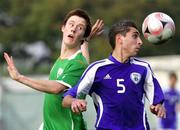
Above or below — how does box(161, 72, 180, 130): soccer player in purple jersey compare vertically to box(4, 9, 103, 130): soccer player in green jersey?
below

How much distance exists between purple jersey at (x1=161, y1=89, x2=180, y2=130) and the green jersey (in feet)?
34.2

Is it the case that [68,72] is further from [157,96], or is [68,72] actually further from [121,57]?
[157,96]

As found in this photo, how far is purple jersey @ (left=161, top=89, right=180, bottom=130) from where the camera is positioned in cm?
1903

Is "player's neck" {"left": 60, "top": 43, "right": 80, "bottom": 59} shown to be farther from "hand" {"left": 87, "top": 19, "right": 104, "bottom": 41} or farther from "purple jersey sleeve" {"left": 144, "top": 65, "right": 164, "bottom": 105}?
"purple jersey sleeve" {"left": 144, "top": 65, "right": 164, "bottom": 105}

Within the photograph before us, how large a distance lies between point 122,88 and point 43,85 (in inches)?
33.2

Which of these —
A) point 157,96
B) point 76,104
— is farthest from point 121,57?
point 76,104

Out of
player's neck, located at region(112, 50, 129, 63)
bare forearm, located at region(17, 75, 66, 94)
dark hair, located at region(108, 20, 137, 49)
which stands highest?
dark hair, located at region(108, 20, 137, 49)

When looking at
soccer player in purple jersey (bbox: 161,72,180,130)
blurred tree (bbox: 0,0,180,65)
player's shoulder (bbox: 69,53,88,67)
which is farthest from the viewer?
blurred tree (bbox: 0,0,180,65)

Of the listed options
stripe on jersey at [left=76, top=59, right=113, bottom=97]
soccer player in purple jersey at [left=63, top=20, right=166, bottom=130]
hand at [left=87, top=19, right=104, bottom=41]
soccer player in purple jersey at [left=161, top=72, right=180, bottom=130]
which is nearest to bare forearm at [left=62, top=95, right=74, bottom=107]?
soccer player in purple jersey at [left=63, top=20, right=166, bottom=130]

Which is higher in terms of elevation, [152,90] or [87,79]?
[87,79]

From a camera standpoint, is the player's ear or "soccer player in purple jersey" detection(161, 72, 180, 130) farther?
"soccer player in purple jersey" detection(161, 72, 180, 130)

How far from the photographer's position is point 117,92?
7.95 metres

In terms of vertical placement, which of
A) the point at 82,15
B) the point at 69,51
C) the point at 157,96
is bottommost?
the point at 157,96

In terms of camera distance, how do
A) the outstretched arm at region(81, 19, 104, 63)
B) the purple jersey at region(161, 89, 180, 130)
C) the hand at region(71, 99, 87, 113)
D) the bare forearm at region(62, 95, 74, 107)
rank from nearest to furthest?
the hand at region(71, 99, 87, 113) → the bare forearm at region(62, 95, 74, 107) → the outstretched arm at region(81, 19, 104, 63) → the purple jersey at region(161, 89, 180, 130)
